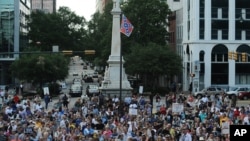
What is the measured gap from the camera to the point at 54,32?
88750 mm

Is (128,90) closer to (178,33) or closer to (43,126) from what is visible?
(43,126)

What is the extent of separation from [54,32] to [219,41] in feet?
109

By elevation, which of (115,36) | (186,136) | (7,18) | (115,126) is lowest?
(186,136)

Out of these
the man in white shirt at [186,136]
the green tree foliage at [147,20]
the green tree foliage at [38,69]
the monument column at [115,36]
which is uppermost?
the green tree foliage at [147,20]

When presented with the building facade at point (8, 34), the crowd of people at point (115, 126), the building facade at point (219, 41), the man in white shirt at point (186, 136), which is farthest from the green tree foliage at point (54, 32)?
the man in white shirt at point (186, 136)

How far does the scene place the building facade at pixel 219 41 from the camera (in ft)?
209

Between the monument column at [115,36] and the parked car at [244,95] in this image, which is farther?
the parked car at [244,95]

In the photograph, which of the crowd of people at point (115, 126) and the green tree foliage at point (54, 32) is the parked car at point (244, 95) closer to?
the crowd of people at point (115, 126)

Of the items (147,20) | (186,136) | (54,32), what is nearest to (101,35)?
(54,32)

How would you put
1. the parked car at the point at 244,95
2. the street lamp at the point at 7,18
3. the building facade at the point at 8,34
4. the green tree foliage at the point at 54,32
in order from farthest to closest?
the green tree foliage at the point at 54,32, the street lamp at the point at 7,18, the building facade at the point at 8,34, the parked car at the point at 244,95

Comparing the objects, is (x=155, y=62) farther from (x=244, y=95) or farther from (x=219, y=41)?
(x=244, y=95)

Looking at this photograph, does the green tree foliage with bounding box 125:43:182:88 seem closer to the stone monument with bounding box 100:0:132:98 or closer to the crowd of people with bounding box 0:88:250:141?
the stone monument with bounding box 100:0:132:98

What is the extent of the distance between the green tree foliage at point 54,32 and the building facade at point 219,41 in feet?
95.8

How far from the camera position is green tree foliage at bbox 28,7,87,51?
87.2 meters
